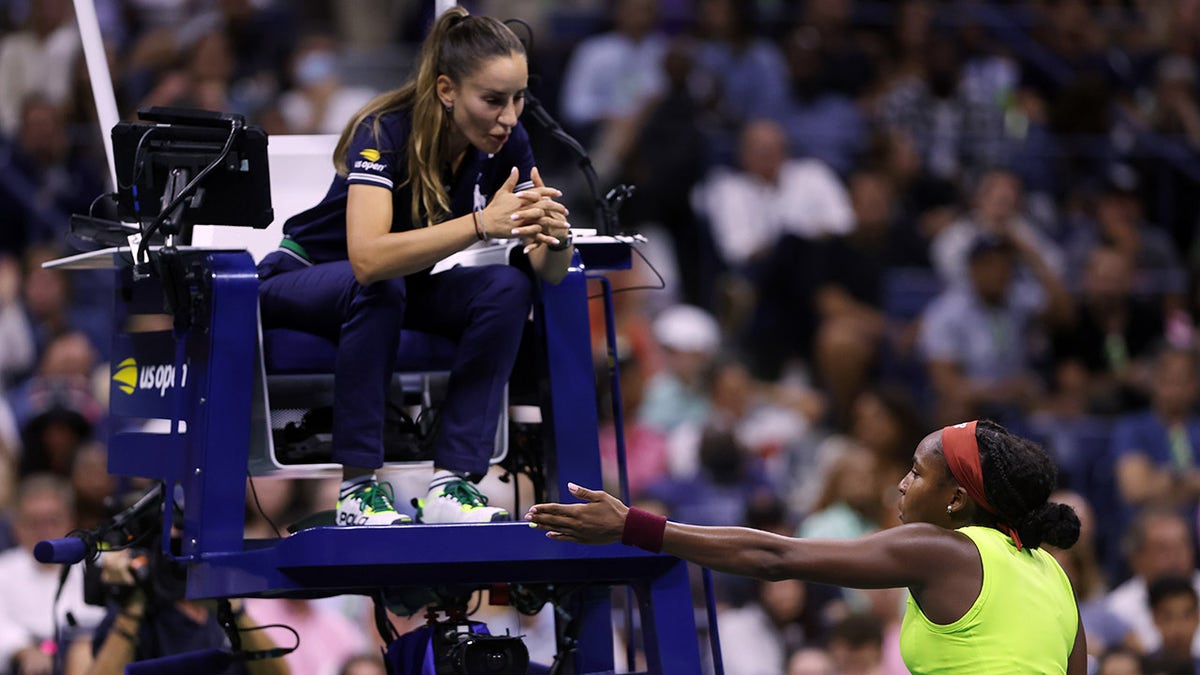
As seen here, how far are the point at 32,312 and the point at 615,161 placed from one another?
3.50 meters

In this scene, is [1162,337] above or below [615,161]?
below

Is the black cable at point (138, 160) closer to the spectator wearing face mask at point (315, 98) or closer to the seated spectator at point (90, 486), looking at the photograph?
the seated spectator at point (90, 486)

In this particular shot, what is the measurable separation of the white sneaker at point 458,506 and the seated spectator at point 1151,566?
419 cm

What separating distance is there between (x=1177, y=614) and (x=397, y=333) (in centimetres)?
426

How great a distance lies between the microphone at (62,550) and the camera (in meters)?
4.95

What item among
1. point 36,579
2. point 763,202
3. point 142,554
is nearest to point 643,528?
point 142,554

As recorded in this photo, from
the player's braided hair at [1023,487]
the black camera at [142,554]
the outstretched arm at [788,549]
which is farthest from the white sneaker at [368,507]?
the player's braided hair at [1023,487]

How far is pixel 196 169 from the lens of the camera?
15.5ft

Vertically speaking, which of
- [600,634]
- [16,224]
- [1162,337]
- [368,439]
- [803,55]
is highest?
[803,55]

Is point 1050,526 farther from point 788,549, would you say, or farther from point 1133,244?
point 1133,244

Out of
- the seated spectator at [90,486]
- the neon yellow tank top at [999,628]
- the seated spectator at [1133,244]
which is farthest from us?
the seated spectator at [1133,244]

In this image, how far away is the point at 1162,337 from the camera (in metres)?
11.0

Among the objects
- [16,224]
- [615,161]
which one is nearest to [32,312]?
[16,224]

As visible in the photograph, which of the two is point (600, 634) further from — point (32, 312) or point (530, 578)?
point (32, 312)
